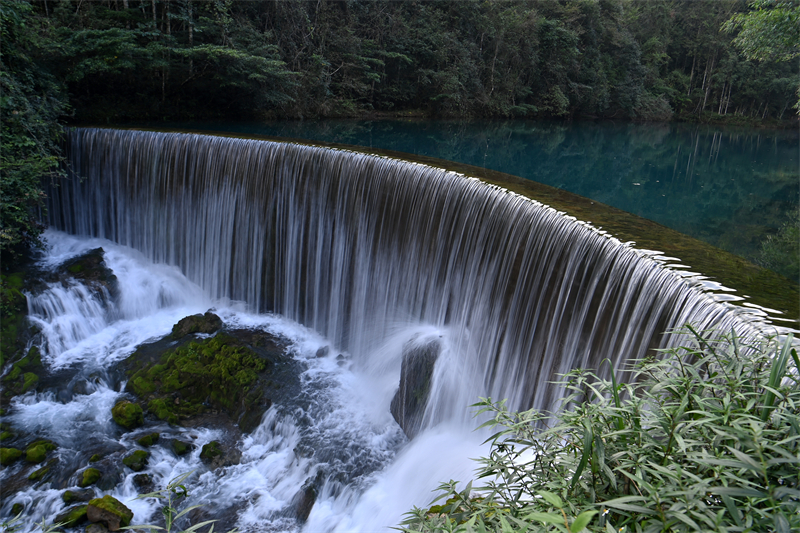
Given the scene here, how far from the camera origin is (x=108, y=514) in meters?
5.41

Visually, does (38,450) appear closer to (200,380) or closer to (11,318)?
(200,380)

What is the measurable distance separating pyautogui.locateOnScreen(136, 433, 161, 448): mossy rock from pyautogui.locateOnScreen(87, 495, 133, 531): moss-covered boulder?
43.9 inches

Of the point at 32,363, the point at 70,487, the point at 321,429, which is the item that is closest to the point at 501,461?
the point at 321,429

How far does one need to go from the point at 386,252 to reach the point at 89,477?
15.6 ft

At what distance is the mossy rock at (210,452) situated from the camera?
6535mm

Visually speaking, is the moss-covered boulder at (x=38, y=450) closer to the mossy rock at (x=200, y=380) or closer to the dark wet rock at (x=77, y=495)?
the dark wet rock at (x=77, y=495)

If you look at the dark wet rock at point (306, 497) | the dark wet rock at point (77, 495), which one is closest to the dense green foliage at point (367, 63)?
the dark wet rock at point (77, 495)

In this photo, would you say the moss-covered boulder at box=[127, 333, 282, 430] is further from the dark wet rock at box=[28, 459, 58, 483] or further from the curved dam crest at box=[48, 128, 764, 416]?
the curved dam crest at box=[48, 128, 764, 416]

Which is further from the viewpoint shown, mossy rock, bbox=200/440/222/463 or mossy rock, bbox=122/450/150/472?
mossy rock, bbox=200/440/222/463

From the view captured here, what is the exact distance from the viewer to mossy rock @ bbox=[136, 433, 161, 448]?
6.60 m

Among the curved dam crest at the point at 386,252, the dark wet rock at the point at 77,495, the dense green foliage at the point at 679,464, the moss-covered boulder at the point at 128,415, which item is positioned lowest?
the dark wet rock at the point at 77,495

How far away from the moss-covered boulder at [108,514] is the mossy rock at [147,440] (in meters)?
1.12

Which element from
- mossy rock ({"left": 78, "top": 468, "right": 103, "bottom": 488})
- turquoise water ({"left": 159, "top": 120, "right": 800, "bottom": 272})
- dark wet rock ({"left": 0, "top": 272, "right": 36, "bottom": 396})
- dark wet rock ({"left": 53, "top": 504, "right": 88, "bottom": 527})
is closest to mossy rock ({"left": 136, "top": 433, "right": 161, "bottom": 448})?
mossy rock ({"left": 78, "top": 468, "right": 103, "bottom": 488})

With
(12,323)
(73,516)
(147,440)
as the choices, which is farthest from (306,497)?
(12,323)
